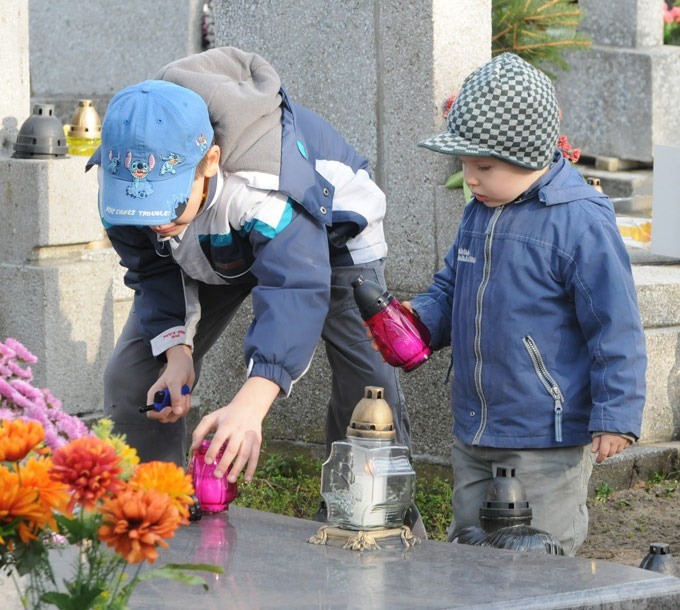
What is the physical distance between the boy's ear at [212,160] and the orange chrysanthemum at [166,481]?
145cm

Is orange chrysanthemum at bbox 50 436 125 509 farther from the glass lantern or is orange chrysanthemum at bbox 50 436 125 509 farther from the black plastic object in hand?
the black plastic object in hand

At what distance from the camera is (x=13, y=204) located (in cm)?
505

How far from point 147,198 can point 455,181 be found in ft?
6.29

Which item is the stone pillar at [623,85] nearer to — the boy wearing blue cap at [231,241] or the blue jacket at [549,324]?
the boy wearing blue cap at [231,241]

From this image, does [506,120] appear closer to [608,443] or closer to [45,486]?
[608,443]

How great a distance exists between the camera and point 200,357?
391cm

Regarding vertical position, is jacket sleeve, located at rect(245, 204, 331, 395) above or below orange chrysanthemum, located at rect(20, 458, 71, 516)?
above

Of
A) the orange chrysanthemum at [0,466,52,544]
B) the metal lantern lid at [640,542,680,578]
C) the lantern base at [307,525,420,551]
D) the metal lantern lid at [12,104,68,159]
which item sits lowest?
the metal lantern lid at [640,542,680,578]

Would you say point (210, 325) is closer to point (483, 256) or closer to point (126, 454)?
point (483, 256)

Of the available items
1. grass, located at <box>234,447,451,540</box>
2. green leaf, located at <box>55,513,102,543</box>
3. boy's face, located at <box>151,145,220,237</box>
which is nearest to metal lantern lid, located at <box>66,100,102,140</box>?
grass, located at <box>234,447,451,540</box>

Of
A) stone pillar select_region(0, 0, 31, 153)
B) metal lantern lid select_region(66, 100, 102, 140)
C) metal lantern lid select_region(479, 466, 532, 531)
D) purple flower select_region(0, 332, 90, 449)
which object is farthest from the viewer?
metal lantern lid select_region(66, 100, 102, 140)

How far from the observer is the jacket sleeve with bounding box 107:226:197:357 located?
3.66 m

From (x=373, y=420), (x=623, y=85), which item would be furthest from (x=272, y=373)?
(x=623, y=85)

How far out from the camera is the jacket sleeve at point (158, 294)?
3656 millimetres
